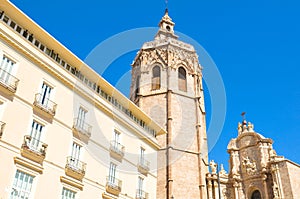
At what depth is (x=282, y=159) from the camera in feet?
113

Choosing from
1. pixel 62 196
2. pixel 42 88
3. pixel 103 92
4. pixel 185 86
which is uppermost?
Result: pixel 185 86

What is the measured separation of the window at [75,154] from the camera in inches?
774

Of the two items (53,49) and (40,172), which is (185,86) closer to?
(53,49)

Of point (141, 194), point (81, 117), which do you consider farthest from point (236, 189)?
point (81, 117)

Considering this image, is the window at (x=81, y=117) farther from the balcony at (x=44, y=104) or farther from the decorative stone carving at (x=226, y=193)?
the decorative stone carving at (x=226, y=193)

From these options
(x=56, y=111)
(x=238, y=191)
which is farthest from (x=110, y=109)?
(x=238, y=191)

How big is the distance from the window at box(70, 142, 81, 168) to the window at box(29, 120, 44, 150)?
102 inches

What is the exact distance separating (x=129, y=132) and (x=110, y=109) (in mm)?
2825

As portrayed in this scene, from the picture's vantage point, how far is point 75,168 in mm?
19484

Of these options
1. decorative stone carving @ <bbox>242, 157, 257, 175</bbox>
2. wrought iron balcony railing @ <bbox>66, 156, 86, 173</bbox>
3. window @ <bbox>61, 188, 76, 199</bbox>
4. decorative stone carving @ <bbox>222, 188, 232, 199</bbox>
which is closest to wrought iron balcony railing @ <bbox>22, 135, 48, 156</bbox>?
wrought iron balcony railing @ <bbox>66, 156, 86, 173</bbox>

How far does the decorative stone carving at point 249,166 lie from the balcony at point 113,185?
1975 centimetres

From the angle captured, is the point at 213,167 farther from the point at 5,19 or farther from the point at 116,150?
the point at 5,19

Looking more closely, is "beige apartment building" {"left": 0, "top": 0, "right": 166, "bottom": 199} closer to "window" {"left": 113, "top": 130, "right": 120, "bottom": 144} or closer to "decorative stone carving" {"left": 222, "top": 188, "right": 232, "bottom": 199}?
"window" {"left": 113, "top": 130, "right": 120, "bottom": 144}

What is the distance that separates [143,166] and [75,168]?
734 centimetres
